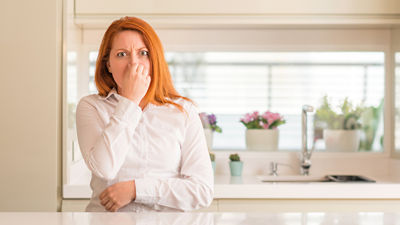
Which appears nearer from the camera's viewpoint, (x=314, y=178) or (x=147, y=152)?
(x=147, y=152)

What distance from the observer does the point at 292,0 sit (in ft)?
7.77

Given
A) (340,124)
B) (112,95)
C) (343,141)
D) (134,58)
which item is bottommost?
(343,141)

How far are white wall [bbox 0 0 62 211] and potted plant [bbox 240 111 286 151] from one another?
115cm

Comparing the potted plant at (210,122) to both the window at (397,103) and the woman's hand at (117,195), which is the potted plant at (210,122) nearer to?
the window at (397,103)

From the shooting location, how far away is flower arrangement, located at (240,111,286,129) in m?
2.80

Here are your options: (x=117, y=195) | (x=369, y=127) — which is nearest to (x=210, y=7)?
(x=369, y=127)

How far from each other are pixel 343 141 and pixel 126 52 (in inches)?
70.9

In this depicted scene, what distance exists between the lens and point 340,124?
286cm

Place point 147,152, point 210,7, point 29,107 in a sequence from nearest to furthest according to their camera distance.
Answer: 1. point 147,152
2. point 29,107
3. point 210,7

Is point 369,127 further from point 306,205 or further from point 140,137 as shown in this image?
point 140,137

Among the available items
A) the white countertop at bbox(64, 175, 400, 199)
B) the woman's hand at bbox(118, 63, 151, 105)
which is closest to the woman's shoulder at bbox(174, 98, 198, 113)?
the woman's hand at bbox(118, 63, 151, 105)

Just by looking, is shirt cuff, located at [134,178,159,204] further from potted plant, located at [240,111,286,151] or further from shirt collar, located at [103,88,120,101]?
potted plant, located at [240,111,286,151]

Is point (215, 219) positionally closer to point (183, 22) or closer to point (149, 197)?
point (149, 197)

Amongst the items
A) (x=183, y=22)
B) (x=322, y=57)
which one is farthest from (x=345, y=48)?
(x=183, y=22)
